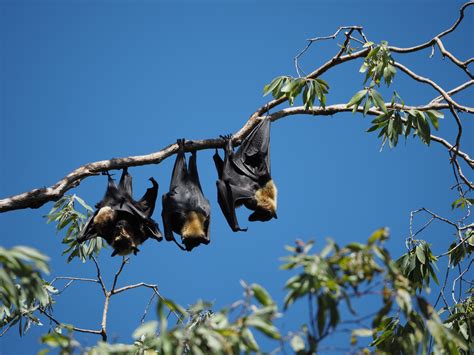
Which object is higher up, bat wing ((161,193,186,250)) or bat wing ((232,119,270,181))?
bat wing ((232,119,270,181))

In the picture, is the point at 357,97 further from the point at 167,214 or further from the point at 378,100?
the point at 167,214

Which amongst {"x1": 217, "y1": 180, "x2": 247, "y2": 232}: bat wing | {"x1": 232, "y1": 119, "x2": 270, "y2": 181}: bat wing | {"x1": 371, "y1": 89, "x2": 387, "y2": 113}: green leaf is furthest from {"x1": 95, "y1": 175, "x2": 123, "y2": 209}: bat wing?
{"x1": 371, "y1": 89, "x2": 387, "y2": 113}: green leaf

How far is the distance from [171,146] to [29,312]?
271cm

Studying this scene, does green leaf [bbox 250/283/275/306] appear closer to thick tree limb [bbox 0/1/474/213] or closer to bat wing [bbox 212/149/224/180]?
thick tree limb [bbox 0/1/474/213]

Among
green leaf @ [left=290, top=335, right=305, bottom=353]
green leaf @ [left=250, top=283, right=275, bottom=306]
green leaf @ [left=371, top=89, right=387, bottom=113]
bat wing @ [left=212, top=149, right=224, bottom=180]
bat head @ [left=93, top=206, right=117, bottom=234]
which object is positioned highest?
bat wing @ [left=212, top=149, right=224, bottom=180]

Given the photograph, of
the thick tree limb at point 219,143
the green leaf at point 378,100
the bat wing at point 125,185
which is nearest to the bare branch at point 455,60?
the thick tree limb at point 219,143

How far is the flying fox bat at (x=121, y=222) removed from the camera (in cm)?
959

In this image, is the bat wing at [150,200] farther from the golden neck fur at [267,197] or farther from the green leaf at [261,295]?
the green leaf at [261,295]

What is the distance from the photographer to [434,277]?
9.25 m

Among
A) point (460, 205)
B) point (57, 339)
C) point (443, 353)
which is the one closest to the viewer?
point (57, 339)

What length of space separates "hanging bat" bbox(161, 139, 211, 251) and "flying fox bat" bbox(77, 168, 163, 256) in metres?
0.26

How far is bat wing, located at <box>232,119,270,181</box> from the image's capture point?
1003 centimetres

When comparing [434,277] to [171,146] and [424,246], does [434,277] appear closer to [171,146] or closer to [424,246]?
[424,246]

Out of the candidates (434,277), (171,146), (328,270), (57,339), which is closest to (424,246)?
(434,277)
